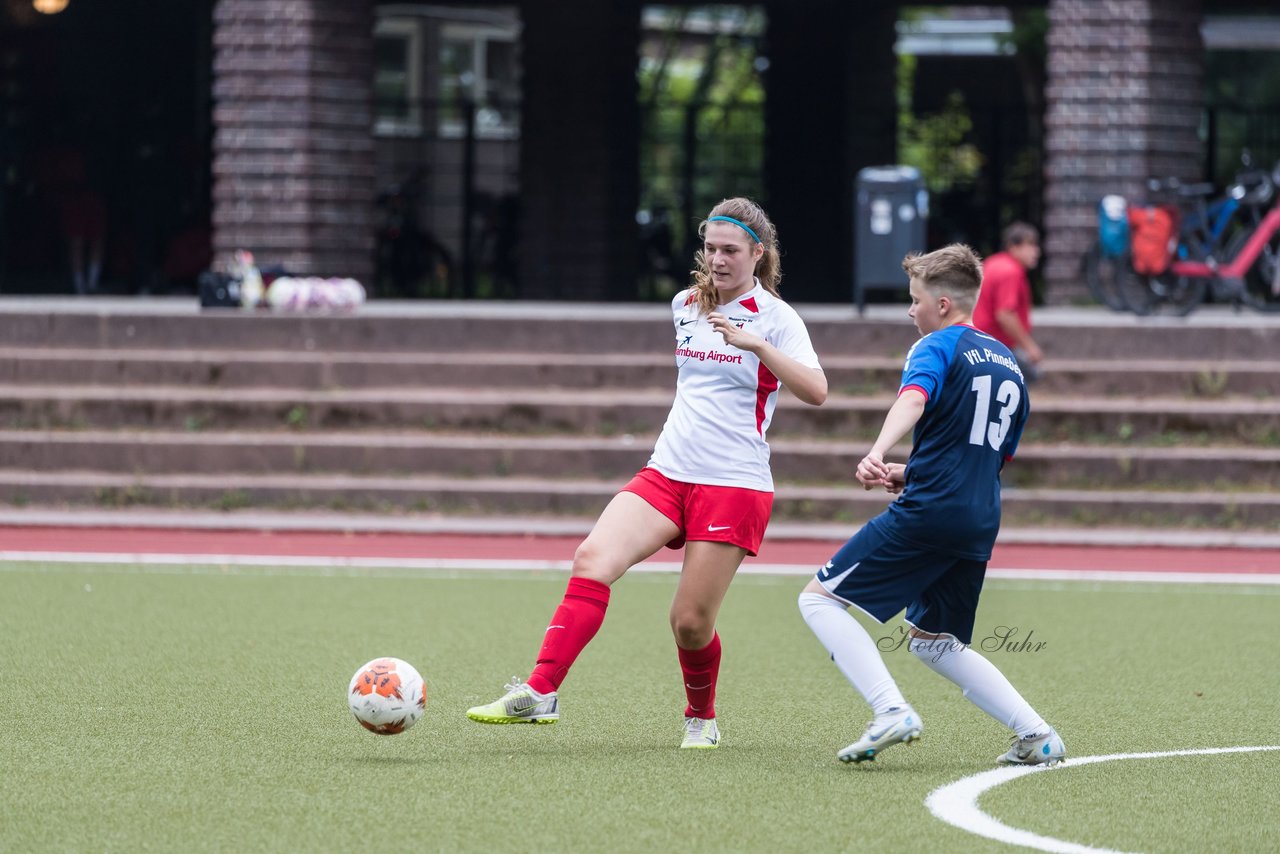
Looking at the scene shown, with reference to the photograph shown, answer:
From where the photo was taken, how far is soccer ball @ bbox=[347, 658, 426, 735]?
6.72 metres

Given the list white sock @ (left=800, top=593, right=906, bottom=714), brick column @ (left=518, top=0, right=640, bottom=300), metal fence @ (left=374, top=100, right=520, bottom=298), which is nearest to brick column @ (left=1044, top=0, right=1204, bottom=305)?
brick column @ (left=518, top=0, right=640, bottom=300)

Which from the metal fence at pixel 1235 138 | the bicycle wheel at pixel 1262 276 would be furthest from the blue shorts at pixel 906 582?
the metal fence at pixel 1235 138

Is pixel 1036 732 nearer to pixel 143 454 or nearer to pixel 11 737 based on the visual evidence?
pixel 11 737

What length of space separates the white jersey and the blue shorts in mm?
483

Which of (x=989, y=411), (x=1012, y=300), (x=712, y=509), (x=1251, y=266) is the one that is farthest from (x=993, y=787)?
(x=1251, y=266)

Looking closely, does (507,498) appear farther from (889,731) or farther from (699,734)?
(889,731)

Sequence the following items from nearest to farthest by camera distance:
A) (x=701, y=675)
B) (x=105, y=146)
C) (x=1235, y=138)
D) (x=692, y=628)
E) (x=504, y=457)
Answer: (x=692, y=628) < (x=701, y=675) < (x=504, y=457) < (x=1235, y=138) < (x=105, y=146)

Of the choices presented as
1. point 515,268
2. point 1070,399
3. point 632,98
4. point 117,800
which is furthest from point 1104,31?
point 117,800

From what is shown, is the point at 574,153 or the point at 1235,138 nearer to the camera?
the point at 574,153

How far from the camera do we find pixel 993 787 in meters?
6.35

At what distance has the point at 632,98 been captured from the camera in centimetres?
2523

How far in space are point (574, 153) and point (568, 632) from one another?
60.5 feet

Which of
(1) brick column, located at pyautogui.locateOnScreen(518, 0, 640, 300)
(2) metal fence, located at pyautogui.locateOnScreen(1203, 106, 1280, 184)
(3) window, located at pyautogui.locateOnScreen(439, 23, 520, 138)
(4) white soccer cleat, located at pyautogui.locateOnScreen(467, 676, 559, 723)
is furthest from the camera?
(3) window, located at pyautogui.locateOnScreen(439, 23, 520, 138)

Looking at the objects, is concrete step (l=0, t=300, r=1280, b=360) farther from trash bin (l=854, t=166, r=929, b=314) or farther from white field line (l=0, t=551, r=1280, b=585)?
white field line (l=0, t=551, r=1280, b=585)
